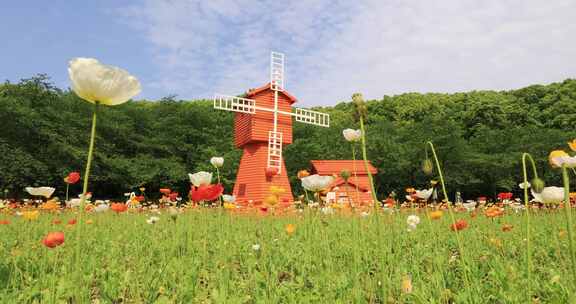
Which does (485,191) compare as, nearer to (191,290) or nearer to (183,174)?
(183,174)

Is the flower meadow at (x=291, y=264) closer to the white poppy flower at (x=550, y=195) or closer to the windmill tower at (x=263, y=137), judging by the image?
the white poppy flower at (x=550, y=195)

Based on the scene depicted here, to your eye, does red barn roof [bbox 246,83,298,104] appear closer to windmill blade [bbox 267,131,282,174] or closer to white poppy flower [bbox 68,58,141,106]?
windmill blade [bbox 267,131,282,174]

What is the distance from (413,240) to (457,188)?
2344 centimetres

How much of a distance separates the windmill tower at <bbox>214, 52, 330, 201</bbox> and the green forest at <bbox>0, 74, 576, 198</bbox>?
26.9ft

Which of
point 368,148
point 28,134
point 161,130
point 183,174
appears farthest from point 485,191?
point 28,134

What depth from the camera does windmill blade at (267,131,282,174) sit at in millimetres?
15148

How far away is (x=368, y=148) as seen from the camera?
26594mm

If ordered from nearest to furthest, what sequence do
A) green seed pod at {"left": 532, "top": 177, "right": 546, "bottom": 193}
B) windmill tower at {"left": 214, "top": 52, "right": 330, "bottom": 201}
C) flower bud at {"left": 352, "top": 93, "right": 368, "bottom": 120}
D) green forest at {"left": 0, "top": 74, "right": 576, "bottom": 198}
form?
flower bud at {"left": 352, "top": 93, "right": 368, "bottom": 120}, green seed pod at {"left": 532, "top": 177, "right": 546, "bottom": 193}, windmill tower at {"left": 214, "top": 52, "right": 330, "bottom": 201}, green forest at {"left": 0, "top": 74, "right": 576, "bottom": 198}

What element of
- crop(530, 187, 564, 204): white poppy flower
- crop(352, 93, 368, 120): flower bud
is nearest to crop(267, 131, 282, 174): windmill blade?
Answer: crop(530, 187, 564, 204): white poppy flower

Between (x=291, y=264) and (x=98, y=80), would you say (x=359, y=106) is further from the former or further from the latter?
(x=291, y=264)

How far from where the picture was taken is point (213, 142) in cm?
3036

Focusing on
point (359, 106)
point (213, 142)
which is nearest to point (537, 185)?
point (359, 106)

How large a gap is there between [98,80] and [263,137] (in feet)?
45.7

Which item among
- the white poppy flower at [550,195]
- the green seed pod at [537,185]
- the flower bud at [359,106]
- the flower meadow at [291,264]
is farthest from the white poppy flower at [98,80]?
the white poppy flower at [550,195]
